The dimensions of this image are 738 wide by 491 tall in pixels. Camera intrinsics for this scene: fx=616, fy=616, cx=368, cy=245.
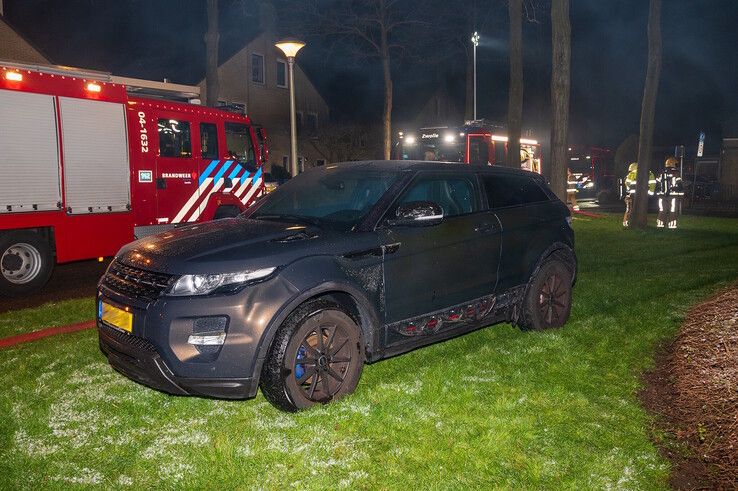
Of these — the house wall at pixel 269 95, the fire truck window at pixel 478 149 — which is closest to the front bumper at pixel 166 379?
the fire truck window at pixel 478 149

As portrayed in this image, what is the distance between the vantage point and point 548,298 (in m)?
6.22

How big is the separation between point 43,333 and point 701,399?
6.02m

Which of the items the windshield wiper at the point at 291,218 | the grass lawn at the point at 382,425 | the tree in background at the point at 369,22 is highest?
the tree in background at the point at 369,22

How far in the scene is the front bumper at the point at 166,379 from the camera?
12.5ft

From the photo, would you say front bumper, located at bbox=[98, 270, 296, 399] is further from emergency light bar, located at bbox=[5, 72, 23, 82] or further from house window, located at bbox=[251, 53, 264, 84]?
house window, located at bbox=[251, 53, 264, 84]

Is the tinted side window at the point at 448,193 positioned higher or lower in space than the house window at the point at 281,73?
lower

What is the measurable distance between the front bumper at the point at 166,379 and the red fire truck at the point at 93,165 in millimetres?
5026

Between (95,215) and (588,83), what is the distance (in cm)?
4973

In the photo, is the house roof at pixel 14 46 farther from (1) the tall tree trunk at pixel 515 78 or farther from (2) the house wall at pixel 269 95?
(1) the tall tree trunk at pixel 515 78

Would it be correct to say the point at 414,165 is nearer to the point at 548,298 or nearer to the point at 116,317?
the point at 548,298

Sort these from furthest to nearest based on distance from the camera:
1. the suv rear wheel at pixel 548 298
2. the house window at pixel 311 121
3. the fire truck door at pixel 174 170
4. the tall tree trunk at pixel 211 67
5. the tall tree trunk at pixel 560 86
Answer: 1. the house window at pixel 311 121
2. the tall tree trunk at pixel 211 67
3. the tall tree trunk at pixel 560 86
4. the fire truck door at pixel 174 170
5. the suv rear wheel at pixel 548 298

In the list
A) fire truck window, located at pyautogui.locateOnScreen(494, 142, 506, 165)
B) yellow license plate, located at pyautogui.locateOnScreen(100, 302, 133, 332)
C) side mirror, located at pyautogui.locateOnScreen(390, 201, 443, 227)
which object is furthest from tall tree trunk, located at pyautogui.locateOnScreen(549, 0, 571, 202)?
yellow license plate, located at pyautogui.locateOnScreen(100, 302, 133, 332)

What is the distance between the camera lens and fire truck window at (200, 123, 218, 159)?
10.9 metres

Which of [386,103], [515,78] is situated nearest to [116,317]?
[515,78]
